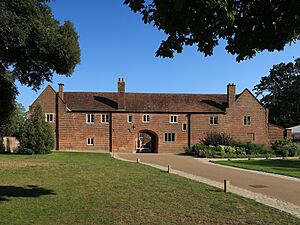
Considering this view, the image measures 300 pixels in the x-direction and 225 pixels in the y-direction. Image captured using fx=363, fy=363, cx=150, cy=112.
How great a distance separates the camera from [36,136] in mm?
37000

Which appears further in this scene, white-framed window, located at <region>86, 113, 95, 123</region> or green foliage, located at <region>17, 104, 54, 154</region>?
white-framed window, located at <region>86, 113, 95, 123</region>

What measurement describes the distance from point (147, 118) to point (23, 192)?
39.9 meters

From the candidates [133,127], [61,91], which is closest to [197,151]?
[133,127]

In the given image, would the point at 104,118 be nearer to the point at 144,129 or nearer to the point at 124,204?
the point at 144,129

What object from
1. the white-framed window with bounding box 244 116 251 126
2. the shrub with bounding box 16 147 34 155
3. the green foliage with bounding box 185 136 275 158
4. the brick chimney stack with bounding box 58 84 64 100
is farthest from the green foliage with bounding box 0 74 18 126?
the white-framed window with bounding box 244 116 251 126

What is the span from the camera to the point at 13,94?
24438mm

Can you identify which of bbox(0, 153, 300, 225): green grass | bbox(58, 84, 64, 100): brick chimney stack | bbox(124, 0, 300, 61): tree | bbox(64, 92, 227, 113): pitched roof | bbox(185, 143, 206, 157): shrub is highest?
bbox(58, 84, 64, 100): brick chimney stack

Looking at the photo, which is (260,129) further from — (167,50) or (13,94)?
(167,50)

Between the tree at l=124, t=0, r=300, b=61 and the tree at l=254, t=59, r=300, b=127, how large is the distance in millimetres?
73458

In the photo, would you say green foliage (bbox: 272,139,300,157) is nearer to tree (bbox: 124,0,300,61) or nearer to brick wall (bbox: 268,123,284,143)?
brick wall (bbox: 268,123,284,143)

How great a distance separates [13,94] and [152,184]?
46.9 feet

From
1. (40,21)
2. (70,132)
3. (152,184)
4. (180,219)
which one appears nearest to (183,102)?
(70,132)

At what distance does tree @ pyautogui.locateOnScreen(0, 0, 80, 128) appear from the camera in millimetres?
18047

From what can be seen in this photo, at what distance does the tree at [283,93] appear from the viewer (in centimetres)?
7469
